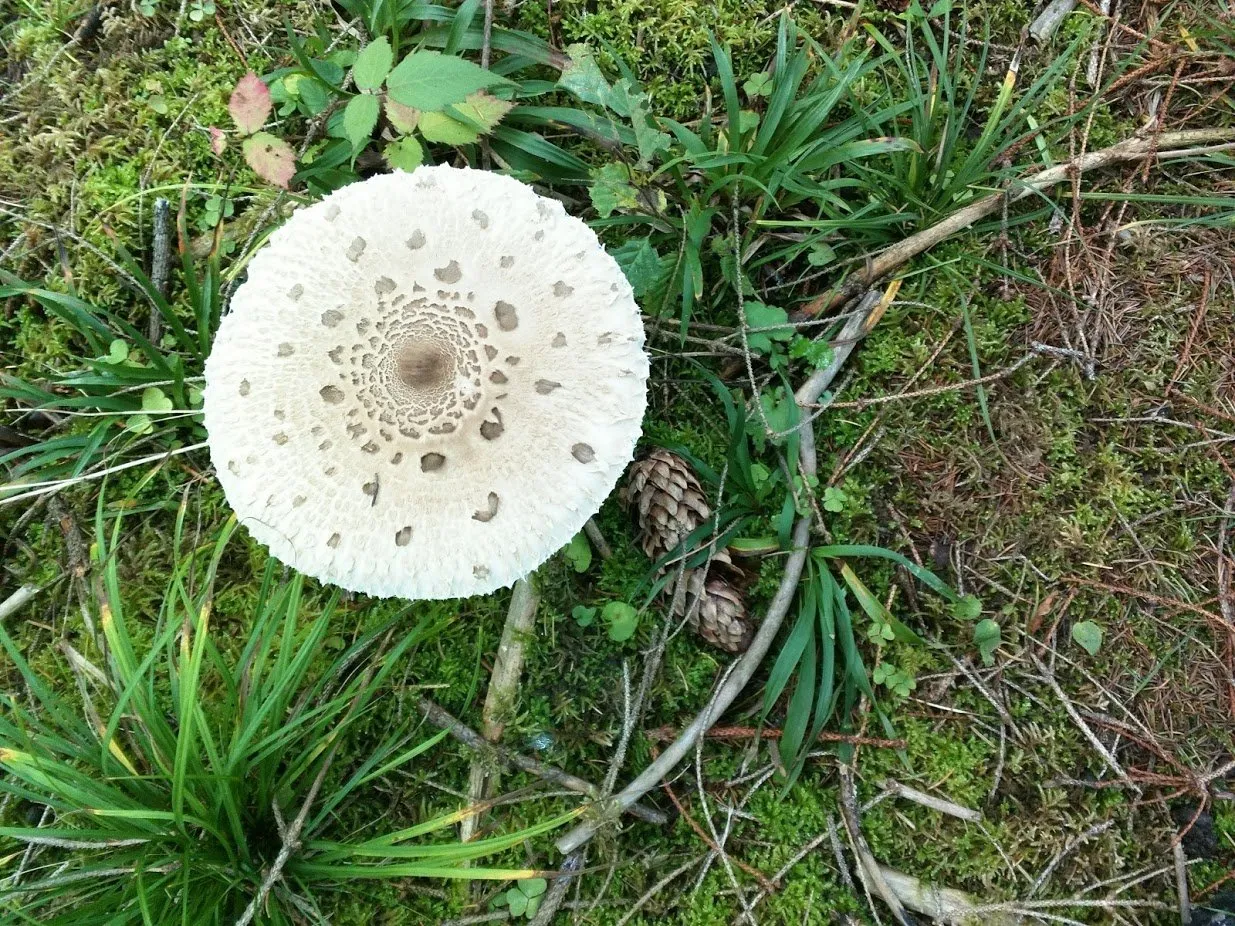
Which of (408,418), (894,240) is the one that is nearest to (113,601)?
(408,418)

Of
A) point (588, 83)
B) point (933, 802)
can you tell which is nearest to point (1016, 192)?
point (588, 83)

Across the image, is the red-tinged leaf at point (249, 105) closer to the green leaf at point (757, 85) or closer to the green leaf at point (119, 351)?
the green leaf at point (119, 351)

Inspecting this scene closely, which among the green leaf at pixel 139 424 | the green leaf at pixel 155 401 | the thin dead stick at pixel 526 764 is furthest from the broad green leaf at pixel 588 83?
the thin dead stick at pixel 526 764

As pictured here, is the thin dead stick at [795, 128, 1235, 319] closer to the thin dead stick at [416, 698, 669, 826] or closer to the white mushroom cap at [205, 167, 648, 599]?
the white mushroom cap at [205, 167, 648, 599]

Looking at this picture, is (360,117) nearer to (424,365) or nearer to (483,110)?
(483,110)

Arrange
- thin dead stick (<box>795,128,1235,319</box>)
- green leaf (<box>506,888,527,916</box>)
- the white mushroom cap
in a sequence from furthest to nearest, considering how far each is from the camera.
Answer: thin dead stick (<box>795,128,1235,319</box>)
green leaf (<box>506,888,527,916</box>)
the white mushroom cap

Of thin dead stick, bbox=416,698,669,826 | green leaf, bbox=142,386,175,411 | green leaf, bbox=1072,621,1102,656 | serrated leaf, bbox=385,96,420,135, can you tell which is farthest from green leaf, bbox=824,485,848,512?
green leaf, bbox=142,386,175,411

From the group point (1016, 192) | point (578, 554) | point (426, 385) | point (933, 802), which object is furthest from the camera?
point (1016, 192)
